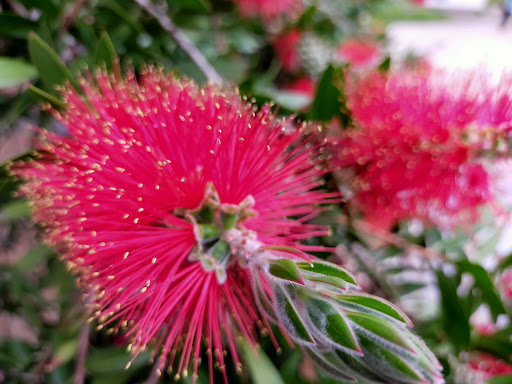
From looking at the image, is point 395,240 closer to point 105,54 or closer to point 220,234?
point 220,234

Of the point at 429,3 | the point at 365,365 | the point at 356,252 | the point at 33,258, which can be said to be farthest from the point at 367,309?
the point at 429,3

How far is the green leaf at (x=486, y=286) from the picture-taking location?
713mm

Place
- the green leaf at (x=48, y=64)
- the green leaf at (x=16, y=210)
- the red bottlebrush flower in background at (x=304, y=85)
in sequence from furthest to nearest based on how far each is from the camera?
the red bottlebrush flower in background at (x=304, y=85) < the green leaf at (x=16, y=210) < the green leaf at (x=48, y=64)

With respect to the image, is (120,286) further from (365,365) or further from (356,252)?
(356,252)

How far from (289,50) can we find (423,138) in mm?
804

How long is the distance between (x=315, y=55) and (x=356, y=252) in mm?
744

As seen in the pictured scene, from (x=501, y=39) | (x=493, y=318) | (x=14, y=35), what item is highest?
(x=501, y=39)

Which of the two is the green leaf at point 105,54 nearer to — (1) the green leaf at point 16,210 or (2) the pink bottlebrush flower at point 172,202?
(2) the pink bottlebrush flower at point 172,202

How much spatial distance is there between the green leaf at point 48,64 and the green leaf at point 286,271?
0.45 m

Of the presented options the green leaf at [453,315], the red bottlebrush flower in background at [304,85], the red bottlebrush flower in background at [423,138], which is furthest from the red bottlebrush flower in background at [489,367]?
the red bottlebrush flower in background at [304,85]

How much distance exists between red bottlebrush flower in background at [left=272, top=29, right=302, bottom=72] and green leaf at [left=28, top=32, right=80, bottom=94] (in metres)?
0.83

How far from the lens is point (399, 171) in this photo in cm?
69

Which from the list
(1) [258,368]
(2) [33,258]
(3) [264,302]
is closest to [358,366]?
(3) [264,302]

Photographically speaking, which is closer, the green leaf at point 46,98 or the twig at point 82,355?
→ the green leaf at point 46,98
